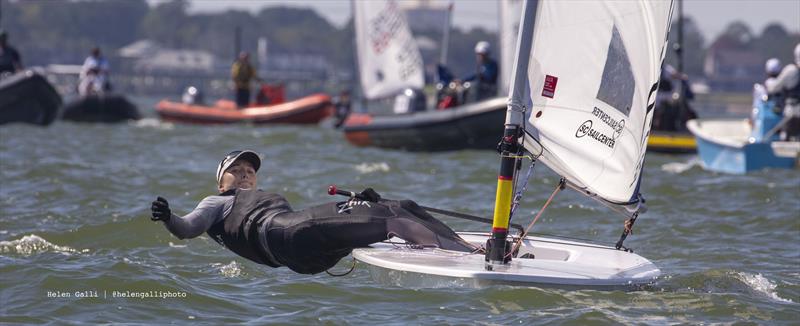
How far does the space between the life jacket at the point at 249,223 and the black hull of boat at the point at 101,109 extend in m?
21.2

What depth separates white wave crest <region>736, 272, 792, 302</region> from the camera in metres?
7.89

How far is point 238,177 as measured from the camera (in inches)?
312

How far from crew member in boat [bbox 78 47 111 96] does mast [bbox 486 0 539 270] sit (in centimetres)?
2161

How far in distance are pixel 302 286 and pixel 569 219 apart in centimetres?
410

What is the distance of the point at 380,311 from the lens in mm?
7430

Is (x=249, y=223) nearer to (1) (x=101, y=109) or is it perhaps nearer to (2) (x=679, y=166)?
(2) (x=679, y=166)

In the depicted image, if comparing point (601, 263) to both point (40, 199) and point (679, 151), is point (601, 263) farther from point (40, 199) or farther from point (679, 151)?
point (679, 151)

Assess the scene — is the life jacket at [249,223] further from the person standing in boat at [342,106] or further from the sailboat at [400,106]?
the person standing in boat at [342,106]

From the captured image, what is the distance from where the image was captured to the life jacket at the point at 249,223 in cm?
746

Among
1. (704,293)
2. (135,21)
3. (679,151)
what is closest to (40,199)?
(704,293)

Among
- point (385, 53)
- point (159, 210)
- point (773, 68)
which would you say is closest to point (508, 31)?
point (385, 53)

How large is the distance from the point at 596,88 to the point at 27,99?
18.1 metres

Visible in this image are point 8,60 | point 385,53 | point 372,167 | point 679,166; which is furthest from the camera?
point 8,60

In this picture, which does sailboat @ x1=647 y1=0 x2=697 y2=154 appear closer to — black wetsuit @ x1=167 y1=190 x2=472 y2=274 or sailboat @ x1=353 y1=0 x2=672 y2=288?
sailboat @ x1=353 y1=0 x2=672 y2=288
